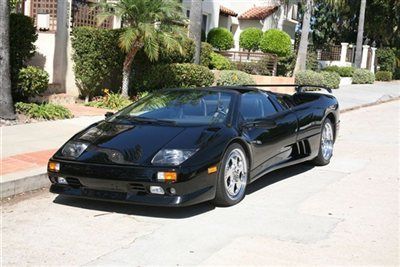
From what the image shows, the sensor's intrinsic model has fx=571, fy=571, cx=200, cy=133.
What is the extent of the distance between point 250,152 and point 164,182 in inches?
53.9

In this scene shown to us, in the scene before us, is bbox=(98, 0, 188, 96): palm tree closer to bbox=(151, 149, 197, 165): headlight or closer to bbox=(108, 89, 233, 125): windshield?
bbox=(108, 89, 233, 125): windshield

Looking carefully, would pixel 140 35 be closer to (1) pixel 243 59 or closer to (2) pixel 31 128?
(2) pixel 31 128

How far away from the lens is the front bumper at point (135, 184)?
5.44m

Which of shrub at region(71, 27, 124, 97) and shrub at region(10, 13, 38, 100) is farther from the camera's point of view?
shrub at region(71, 27, 124, 97)

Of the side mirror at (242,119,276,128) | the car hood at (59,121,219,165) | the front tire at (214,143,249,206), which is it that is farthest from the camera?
the side mirror at (242,119,276,128)

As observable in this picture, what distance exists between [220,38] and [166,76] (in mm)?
11983

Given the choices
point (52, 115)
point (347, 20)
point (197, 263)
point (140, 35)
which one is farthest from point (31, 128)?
point (347, 20)

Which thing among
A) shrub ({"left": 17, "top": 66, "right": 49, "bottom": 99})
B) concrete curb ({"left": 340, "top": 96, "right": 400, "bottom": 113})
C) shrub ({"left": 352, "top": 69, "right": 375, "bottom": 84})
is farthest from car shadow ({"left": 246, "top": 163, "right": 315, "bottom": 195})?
shrub ({"left": 352, "top": 69, "right": 375, "bottom": 84})

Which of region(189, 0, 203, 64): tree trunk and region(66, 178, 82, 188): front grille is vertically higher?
region(189, 0, 203, 64): tree trunk

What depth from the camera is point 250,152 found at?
641 centimetres

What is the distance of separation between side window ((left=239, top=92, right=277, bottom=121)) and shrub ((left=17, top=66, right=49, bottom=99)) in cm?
621

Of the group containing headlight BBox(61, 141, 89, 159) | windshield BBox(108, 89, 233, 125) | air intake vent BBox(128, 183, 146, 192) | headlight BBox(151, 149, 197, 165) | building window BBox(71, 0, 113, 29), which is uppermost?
building window BBox(71, 0, 113, 29)

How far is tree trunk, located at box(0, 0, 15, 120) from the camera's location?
10.3 metres

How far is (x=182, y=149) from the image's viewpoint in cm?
561
